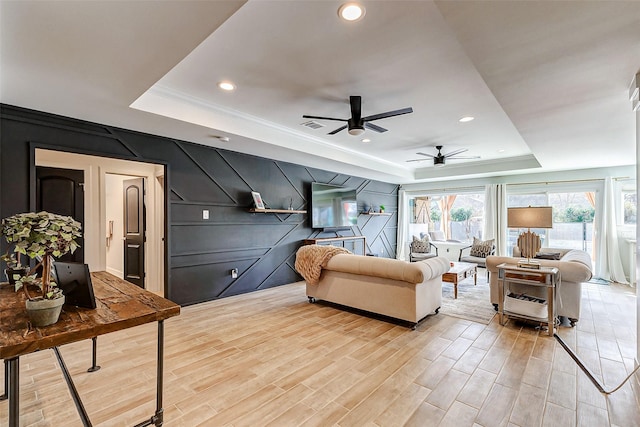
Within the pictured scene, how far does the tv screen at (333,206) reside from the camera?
20.4 ft

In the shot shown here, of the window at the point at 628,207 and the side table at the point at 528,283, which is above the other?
the window at the point at 628,207

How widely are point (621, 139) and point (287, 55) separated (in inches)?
181

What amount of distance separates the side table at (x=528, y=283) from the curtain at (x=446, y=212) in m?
5.28

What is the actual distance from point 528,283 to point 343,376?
7.99 feet

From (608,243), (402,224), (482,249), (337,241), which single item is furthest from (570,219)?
(337,241)

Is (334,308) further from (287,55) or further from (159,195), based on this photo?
(159,195)

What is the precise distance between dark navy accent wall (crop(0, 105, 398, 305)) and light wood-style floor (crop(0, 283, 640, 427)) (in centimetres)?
106

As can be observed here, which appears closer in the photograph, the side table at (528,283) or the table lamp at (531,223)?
the side table at (528,283)

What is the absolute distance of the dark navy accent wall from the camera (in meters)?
3.07

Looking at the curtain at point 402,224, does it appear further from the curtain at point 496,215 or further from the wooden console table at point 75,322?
the wooden console table at point 75,322

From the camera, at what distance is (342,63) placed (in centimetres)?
262

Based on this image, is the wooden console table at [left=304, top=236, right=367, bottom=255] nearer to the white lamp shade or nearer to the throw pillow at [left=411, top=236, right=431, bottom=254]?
the throw pillow at [left=411, top=236, right=431, bottom=254]

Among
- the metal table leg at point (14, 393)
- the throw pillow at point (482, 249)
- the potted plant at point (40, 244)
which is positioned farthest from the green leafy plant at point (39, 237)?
the throw pillow at point (482, 249)

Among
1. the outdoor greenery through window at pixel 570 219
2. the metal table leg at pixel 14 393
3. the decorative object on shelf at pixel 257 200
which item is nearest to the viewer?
the metal table leg at pixel 14 393
